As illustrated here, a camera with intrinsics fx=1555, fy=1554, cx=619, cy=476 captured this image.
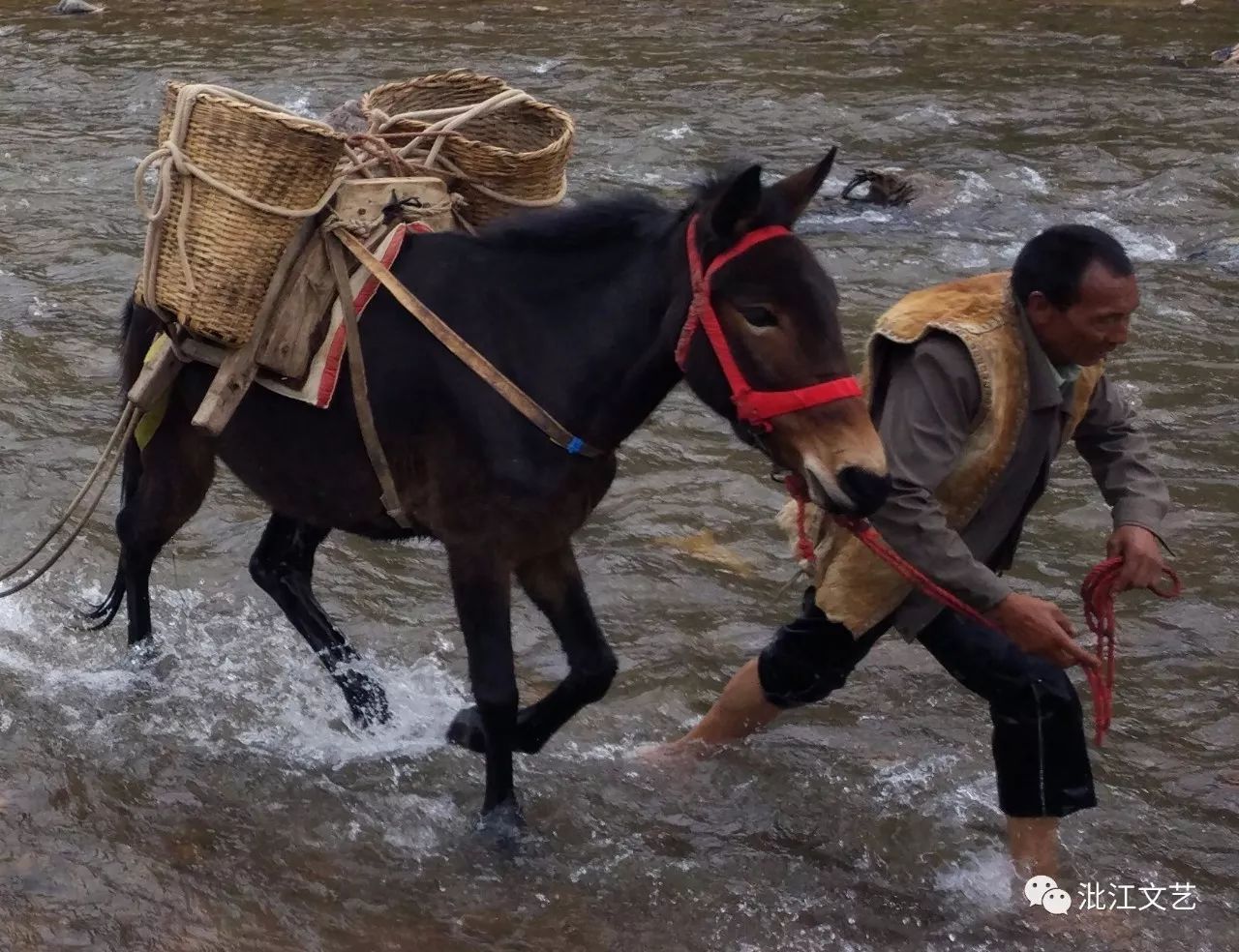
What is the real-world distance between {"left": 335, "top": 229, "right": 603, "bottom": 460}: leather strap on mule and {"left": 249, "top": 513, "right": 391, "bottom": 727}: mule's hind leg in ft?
4.41

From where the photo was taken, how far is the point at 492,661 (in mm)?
4578

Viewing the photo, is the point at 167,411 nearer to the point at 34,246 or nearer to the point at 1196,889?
the point at 1196,889

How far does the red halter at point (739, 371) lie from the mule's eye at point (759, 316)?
3.1 inches

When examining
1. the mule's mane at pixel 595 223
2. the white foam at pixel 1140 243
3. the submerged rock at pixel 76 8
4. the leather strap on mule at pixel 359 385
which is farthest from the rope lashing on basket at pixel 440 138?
the submerged rock at pixel 76 8

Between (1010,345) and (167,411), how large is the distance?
2.88 m

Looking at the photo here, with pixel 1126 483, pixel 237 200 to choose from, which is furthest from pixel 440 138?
pixel 1126 483

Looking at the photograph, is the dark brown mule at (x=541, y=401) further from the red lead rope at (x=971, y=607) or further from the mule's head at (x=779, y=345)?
the red lead rope at (x=971, y=607)

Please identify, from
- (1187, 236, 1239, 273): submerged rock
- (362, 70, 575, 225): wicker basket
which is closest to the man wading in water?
(362, 70, 575, 225): wicker basket

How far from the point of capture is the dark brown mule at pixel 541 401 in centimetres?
371

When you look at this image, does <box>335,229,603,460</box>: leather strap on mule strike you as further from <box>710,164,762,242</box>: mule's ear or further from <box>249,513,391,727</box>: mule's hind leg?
<box>249,513,391,727</box>: mule's hind leg

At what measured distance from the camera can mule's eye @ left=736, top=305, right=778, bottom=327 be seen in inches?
147

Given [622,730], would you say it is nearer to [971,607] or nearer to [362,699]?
[362,699]

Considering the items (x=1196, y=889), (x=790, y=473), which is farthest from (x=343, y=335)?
(x=1196, y=889)

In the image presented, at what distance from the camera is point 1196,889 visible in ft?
15.0
